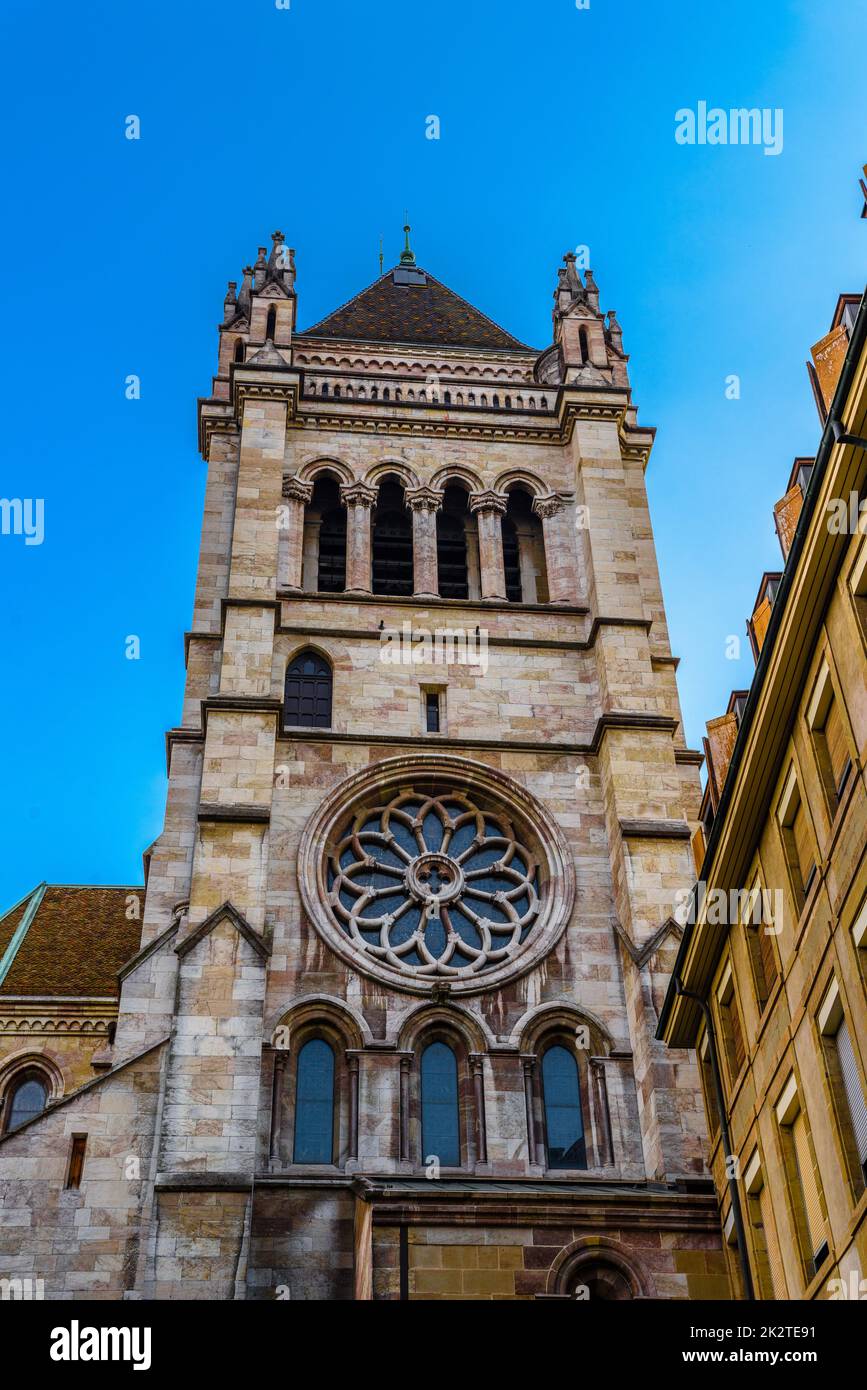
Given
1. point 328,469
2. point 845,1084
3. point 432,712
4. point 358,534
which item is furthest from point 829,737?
point 328,469

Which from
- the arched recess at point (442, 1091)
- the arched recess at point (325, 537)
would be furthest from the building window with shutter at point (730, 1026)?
the arched recess at point (325, 537)

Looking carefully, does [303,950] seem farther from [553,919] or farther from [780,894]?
[780,894]

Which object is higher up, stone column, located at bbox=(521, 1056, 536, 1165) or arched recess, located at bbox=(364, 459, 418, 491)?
arched recess, located at bbox=(364, 459, 418, 491)

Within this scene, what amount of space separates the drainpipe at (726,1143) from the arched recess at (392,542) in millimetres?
12667

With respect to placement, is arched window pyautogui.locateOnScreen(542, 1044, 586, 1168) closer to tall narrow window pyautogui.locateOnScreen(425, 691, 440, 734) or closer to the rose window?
the rose window

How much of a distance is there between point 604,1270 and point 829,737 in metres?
8.06

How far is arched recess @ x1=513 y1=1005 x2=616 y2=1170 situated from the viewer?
2478cm

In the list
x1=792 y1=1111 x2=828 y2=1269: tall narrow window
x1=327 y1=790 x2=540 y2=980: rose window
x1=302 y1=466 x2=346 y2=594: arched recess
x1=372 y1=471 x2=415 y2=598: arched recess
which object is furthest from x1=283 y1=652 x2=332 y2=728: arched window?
x1=792 y1=1111 x2=828 y2=1269: tall narrow window

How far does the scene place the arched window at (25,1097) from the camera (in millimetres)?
33344

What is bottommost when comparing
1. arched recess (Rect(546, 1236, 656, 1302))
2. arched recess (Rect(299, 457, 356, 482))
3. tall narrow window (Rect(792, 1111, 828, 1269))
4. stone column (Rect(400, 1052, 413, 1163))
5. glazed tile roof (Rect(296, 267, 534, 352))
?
tall narrow window (Rect(792, 1111, 828, 1269))

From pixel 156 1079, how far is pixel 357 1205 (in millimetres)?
Result: 3437

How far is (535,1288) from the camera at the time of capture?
20.9 m

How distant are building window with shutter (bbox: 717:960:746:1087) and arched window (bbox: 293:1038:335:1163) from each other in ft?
20.0
